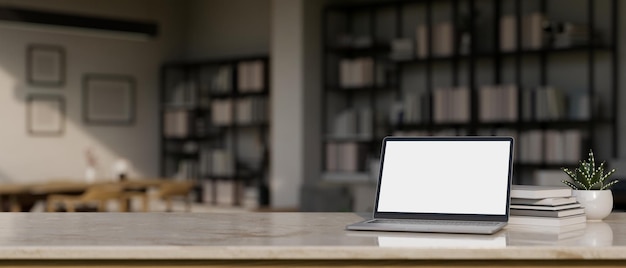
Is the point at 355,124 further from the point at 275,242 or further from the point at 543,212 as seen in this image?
the point at 275,242

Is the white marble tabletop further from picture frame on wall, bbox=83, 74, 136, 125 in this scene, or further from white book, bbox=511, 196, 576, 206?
picture frame on wall, bbox=83, 74, 136, 125

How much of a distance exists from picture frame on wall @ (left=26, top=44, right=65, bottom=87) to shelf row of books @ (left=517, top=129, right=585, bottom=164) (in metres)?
5.97

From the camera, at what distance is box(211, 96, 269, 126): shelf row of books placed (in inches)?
469

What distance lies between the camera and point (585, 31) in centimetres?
869

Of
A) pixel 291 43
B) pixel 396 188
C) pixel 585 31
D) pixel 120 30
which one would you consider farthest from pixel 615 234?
pixel 120 30

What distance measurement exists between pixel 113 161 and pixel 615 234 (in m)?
10.7

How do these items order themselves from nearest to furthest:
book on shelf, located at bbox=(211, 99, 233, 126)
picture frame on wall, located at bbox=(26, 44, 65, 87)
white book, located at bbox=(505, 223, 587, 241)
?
white book, located at bbox=(505, 223, 587, 241) < picture frame on wall, located at bbox=(26, 44, 65, 87) < book on shelf, located at bbox=(211, 99, 233, 126)

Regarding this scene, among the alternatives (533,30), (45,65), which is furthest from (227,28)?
(533,30)

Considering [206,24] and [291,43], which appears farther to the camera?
[206,24]

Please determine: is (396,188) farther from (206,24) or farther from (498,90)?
(206,24)

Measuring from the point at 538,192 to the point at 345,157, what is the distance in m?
7.76

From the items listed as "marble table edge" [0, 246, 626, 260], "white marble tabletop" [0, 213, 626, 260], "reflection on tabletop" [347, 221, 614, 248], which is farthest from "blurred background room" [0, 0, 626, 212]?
"marble table edge" [0, 246, 626, 260]

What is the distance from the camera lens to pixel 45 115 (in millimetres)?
11992

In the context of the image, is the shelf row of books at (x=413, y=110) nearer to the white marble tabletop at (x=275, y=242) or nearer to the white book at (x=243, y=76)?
the white book at (x=243, y=76)
